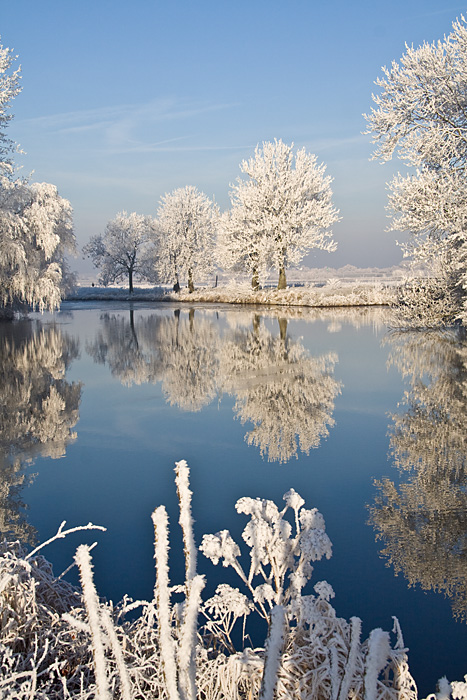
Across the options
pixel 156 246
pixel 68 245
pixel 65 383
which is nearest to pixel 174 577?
pixel 65 383

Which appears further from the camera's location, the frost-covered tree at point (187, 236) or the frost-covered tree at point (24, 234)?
the frost-covered tree at point (187, 236)

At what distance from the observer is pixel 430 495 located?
4.55 m

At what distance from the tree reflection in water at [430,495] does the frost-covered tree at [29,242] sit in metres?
19.8

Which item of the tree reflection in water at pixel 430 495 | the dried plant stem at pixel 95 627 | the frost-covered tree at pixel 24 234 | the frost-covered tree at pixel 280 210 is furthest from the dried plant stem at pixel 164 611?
the frost-covered tree at pixel 280 210

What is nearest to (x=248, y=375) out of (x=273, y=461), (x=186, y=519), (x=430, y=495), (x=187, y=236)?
(x=273, y=461)

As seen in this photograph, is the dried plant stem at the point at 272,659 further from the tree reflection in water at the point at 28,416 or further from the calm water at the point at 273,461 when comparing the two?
the tree reflection in water at the point at 28,416

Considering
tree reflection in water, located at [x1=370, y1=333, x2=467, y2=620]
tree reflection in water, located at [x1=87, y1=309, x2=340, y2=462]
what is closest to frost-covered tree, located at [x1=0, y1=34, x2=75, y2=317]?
tree reflection in water, located at [x1=87, y1=309, x2=340, y2=462]

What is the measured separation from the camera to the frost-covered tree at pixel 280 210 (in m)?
36.3

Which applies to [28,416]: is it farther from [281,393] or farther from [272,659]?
[272,659]

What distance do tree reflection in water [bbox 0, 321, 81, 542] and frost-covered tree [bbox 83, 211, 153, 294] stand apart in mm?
41987

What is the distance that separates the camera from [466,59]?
51.9ft

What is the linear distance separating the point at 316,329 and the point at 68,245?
16600 mm

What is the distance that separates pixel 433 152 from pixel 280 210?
21.0 metres

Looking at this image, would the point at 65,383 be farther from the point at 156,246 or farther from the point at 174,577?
the point at 156,246
